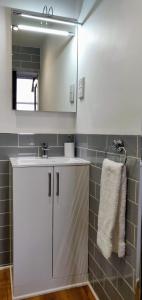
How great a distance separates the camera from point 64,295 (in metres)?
1.82

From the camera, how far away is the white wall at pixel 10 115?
6.48 feet

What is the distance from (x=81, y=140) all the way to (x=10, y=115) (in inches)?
25.6

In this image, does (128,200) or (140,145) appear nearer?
(140,145)

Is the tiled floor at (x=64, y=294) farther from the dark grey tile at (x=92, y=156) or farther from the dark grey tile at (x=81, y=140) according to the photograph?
the dark grey tile at (x=81, y=140)

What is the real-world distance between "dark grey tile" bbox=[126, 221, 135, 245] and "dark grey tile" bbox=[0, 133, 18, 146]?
1177mm

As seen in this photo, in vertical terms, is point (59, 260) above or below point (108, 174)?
below

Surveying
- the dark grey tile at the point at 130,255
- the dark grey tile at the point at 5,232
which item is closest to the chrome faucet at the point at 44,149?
the dark grey tile at the point at 5,232

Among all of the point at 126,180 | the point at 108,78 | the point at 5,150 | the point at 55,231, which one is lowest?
the point at 55,231

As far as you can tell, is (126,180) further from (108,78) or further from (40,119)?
(40,119)

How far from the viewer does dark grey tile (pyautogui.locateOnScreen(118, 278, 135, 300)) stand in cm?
135

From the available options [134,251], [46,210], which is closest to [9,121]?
[46,210]

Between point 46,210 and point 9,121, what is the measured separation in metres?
0.82

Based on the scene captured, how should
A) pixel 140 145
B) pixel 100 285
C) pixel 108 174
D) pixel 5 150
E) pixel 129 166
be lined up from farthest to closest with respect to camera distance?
pixel 5 150 < pixel 100 285 < pixel 108 174 < pixel 129 166 < pixel 140 145

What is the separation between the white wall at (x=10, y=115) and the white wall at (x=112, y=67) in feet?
0.83
